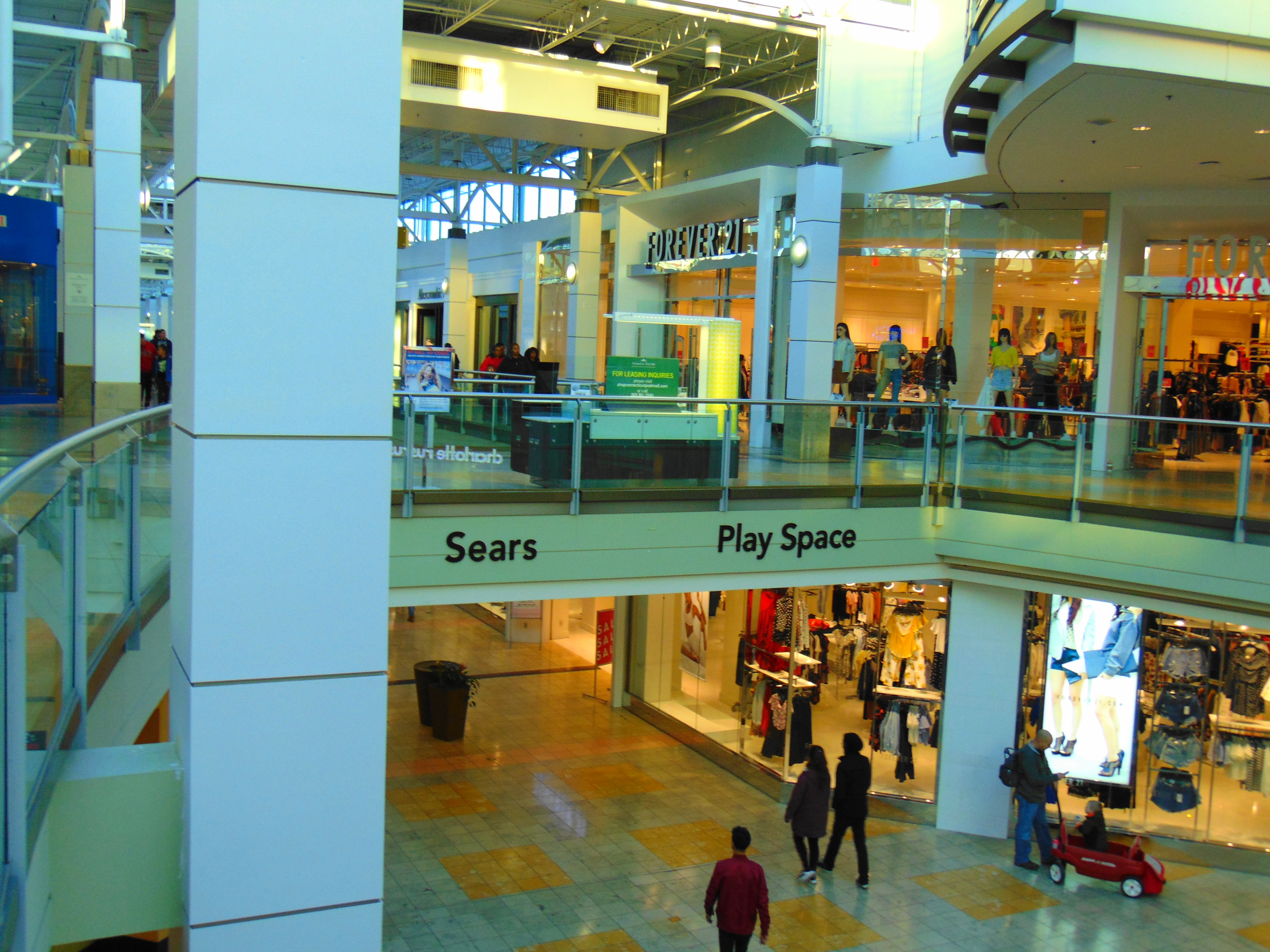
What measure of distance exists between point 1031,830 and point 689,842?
11.3ft

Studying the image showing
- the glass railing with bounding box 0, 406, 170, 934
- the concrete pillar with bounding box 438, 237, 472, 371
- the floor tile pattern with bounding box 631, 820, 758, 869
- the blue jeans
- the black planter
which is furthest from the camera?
the concrete pillar with bounding box 438, 237, 472, 371

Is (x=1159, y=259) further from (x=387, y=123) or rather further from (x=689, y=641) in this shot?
(x=387, y=123)

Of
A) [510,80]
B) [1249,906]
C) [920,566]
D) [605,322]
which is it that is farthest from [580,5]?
[1249,906]

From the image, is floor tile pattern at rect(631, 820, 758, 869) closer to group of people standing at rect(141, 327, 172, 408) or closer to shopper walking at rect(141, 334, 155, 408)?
group of people standing at rect(141, 327, 172, 408)

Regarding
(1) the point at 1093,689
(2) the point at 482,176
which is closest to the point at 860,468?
(1) the point at 1093,689

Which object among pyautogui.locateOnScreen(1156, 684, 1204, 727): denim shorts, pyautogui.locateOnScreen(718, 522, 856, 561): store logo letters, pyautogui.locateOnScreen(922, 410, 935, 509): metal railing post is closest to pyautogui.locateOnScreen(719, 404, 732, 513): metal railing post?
pyautogui.locateOnScreen(718, 522, 856, 561): store logo letters

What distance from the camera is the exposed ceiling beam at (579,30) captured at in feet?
54.9

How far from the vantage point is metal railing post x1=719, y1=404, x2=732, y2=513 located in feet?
33.9

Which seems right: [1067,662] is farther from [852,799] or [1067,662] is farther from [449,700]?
[449,700]

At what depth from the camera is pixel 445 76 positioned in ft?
51.6

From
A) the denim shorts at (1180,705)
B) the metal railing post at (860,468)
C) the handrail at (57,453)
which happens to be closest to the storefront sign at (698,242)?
the metal railing post at (860,468)

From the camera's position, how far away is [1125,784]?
11.9 metres

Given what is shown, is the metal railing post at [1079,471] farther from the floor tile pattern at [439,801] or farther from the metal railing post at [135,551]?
the metal railing post at [135,551]

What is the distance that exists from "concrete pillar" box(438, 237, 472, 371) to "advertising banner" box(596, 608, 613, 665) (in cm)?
1647
